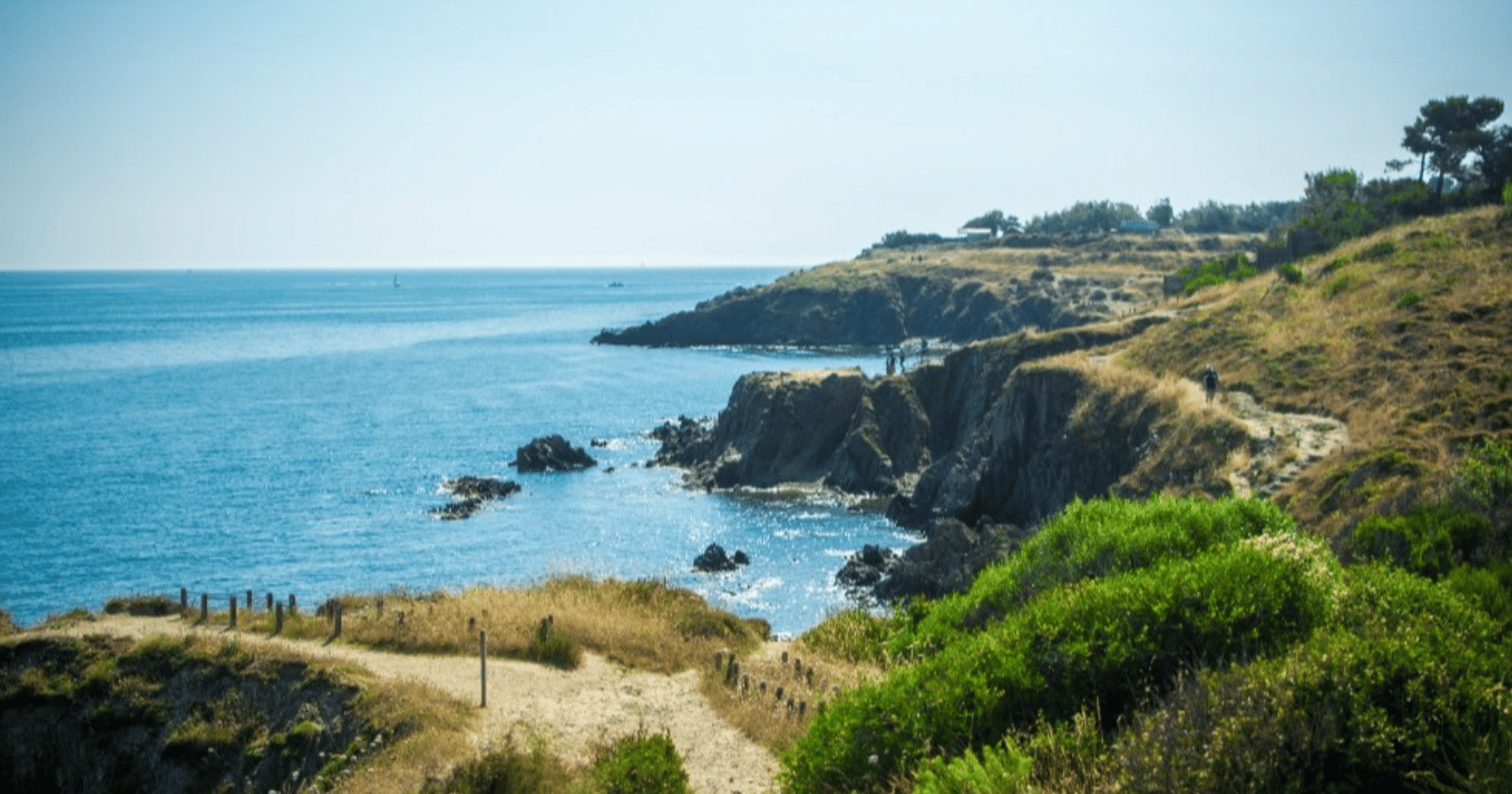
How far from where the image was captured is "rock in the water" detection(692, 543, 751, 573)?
56219mm

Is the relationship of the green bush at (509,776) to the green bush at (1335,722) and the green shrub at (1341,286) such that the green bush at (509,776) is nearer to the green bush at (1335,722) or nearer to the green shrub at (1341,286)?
the green bush at (1335,722)

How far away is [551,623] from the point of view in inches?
1039

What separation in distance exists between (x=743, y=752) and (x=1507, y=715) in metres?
13.1

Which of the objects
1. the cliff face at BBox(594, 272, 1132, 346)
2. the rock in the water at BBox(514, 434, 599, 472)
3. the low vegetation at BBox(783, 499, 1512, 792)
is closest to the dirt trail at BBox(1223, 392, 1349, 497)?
the low vegetation at BBox(783, 499, 1512, 792)

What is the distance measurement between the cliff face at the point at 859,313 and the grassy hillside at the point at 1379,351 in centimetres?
7274

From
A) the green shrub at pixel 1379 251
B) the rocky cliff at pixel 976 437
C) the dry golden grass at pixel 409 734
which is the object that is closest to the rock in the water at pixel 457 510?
the rocky cliff at pixel 976 437

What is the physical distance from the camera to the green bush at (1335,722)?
9742 millimetres

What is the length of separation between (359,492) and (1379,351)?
60.0 m

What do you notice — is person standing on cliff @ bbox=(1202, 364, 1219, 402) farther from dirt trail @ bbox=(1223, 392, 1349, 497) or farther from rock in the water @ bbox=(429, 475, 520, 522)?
rock in the water @ bbox=(429, 475, 520, 522)

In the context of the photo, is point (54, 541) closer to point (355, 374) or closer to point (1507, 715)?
point (1507, 715)

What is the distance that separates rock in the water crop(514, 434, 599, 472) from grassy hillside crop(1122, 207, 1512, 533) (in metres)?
40.0

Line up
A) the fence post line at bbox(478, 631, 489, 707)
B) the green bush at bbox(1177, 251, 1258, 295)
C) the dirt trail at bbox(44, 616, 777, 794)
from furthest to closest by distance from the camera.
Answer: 1. the green bush at bbox(1177, 251, 1258, 295)
2. the fence post line at bbox(478, 631, 489, 707)
3. the dirt trail at bbox(44, 616, 777, 794)

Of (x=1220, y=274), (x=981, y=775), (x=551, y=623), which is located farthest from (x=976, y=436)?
(x=981, y=775)

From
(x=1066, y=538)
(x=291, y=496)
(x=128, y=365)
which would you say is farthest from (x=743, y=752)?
(x=128, y=365)
